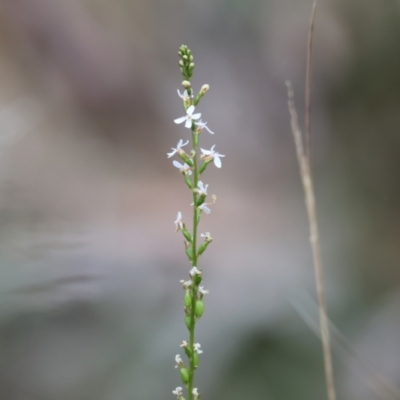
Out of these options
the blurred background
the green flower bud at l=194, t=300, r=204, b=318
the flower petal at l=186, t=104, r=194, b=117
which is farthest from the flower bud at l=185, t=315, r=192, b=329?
the blurred background

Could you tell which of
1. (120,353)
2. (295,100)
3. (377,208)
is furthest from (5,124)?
(377,208)

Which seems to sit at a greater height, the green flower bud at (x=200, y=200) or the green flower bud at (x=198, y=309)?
the green flower bud at (x=200, y=200)

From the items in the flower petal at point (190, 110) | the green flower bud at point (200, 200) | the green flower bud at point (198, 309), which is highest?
the flower petal at point (190, 110)

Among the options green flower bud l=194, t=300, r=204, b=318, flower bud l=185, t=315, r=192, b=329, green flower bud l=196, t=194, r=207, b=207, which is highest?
green flower bud l=196, t=194, r=207, b=207

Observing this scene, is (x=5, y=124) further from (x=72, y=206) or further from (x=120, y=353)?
(x=120, y=353)

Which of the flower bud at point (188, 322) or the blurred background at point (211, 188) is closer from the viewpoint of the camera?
the flower bud at point (188, 322)

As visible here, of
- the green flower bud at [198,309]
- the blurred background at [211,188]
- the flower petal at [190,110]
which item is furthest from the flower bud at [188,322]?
the blurred background at [211,188]

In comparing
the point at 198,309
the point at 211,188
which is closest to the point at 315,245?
the point at 198,309

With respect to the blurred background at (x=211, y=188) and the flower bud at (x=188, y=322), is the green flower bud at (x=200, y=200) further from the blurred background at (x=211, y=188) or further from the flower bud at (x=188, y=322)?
the blurred background at (x=211, y=188)

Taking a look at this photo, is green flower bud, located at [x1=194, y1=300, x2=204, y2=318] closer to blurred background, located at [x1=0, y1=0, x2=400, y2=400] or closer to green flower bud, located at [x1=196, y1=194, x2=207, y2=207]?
green flower bud, located at [x1=196, y1=194, x2=207, y2=207]
